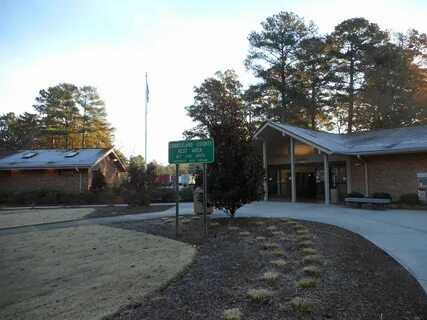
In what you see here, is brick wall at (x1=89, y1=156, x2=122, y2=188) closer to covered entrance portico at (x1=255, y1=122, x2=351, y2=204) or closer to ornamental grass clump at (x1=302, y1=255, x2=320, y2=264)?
covered entrance portico at (x1=255, y1=122, x2=351, y2=204)

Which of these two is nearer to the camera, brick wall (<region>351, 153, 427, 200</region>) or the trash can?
the trash can

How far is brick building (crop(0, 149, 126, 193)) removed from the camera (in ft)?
101

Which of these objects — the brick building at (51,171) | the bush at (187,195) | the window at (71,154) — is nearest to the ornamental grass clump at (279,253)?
the bush at (187,195)

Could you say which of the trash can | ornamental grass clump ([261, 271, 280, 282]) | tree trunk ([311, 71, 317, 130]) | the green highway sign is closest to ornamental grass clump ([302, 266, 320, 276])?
ornamental grass clump ([261, 271, 280, 282])

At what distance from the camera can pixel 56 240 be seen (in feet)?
37.1

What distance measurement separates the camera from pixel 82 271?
25.1 feet

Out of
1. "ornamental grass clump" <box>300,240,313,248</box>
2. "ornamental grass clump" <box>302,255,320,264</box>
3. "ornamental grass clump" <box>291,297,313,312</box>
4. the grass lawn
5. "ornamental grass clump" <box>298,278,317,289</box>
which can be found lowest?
the grass lawn

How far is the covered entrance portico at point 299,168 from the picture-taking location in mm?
23156

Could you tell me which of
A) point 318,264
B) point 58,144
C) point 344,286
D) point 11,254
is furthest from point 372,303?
point 58,144

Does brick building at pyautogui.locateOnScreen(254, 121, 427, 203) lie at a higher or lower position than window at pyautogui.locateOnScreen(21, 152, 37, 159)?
lower

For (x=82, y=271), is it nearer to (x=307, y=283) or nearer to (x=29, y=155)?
(x=307, y=283)

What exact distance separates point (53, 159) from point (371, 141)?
24.5 m

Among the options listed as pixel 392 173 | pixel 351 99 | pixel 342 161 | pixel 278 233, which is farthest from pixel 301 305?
pixel 351 99

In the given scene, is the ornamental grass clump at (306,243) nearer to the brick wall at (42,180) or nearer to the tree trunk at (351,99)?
the brick wall at (42,180)
